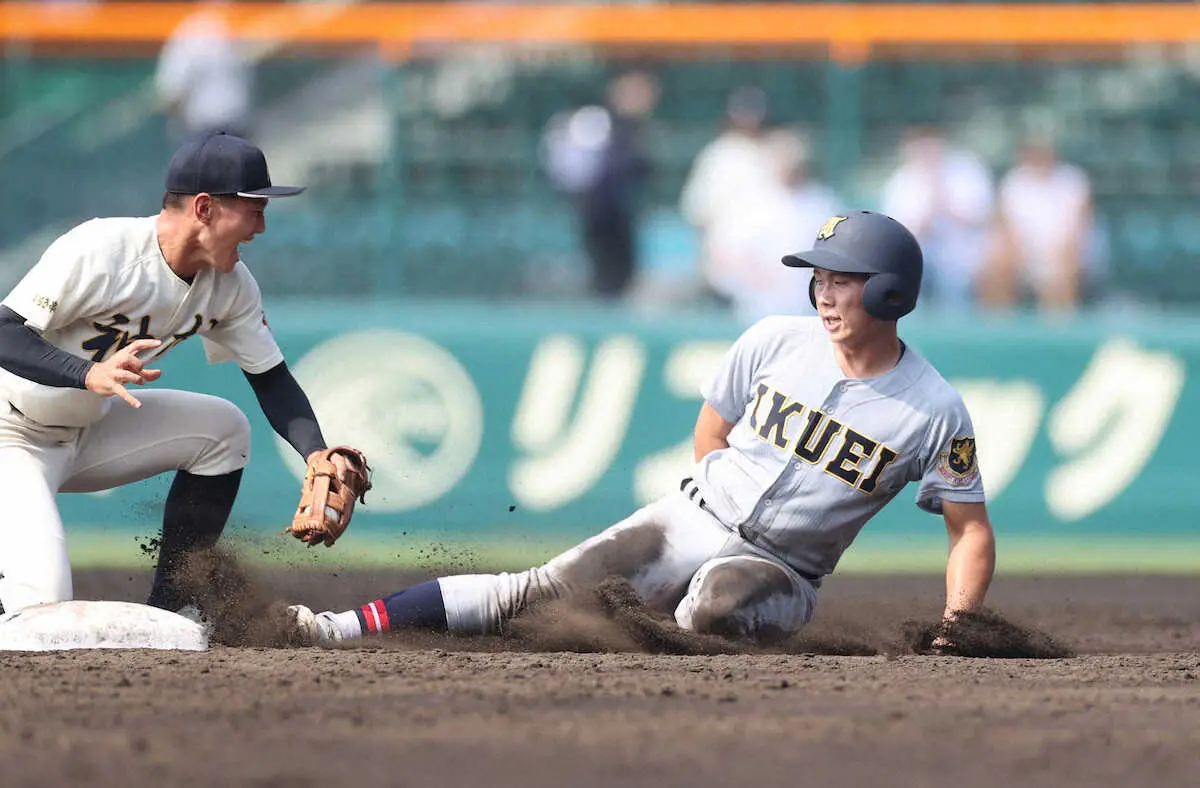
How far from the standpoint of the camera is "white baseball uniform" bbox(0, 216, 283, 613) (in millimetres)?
5543

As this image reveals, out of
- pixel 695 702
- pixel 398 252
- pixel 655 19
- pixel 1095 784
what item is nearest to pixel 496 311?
pixel 398 252

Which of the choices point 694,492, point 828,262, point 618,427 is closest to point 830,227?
point 828,262

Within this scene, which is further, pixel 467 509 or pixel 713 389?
pixel 467 509

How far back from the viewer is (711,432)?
20.4ft

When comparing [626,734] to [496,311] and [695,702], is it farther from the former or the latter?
[496,311]

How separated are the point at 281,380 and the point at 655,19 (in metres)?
7.87

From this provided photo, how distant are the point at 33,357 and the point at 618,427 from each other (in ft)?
17.2

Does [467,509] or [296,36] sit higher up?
[296,36]

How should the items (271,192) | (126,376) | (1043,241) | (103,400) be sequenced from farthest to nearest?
(1043,241)
(103,400)
(271,192)
(126,376)

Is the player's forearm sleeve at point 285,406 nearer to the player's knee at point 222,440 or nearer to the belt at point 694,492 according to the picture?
Result: the player's knee at point 222,440

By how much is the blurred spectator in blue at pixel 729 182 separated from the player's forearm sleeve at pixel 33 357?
666 cm

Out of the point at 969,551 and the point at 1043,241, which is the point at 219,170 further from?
the point at 1043,241

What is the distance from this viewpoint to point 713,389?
20.1 ft

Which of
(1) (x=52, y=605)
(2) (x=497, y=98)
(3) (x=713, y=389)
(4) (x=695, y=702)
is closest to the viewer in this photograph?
(4) (x=695, y=702)
